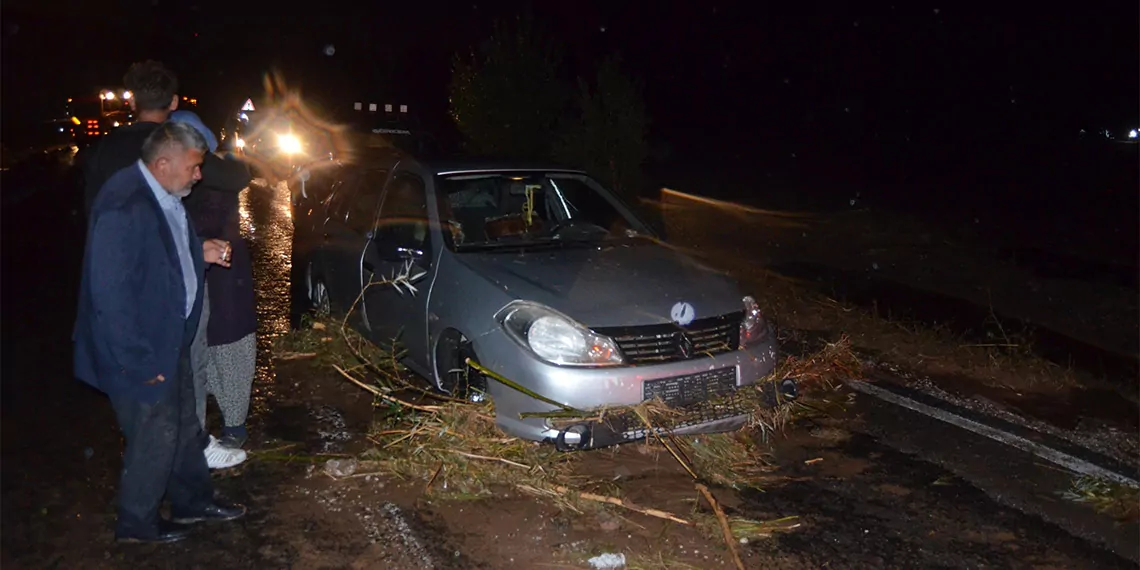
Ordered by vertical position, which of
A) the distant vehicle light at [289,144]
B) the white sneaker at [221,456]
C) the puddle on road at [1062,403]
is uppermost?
the distant vehicle light at [289,144]

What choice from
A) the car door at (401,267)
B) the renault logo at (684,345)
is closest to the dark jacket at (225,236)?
the car door at (401,267)

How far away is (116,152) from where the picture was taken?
453cm

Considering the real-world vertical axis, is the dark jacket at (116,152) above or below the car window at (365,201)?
above

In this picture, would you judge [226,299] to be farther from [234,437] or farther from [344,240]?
[344,240]

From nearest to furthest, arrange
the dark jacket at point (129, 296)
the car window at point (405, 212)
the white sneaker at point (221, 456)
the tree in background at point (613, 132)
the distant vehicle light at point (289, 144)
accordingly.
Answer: the dark jacket at point (129, 296)
the white sneaker at point (221, 456)
the car window at point (405, 212)
the tree in background at point (613, 132)
the distant vehicle light at point (289, 144)

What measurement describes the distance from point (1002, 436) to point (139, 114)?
5.06 metres

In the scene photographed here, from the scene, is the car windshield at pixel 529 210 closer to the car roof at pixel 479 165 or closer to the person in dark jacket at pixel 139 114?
the car roof at pixel 479 165

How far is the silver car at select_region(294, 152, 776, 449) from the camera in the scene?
4719mm

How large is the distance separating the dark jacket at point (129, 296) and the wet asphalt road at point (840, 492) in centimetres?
86

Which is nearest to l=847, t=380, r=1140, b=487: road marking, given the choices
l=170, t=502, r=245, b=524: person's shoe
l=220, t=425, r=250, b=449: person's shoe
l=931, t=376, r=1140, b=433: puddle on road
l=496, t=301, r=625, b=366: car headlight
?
l=931, t=376, r=1140, b=433: puddle on road

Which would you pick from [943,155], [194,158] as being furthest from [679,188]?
[194,158]

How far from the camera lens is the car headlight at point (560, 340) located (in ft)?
15.5

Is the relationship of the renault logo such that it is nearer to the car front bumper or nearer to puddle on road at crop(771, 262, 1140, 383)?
the car front bumper

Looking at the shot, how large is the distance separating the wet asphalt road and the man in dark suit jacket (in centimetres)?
43
